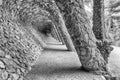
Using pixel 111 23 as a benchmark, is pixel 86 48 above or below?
above

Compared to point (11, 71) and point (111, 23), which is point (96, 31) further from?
point (111, 23)

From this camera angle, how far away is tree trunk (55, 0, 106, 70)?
246 centimetres

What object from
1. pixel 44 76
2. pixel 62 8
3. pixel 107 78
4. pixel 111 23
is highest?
pixel 62 8

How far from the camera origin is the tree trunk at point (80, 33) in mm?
2459

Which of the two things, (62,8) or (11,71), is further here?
(62,8)

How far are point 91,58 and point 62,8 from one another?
1408 millimetres

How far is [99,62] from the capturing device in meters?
2.48

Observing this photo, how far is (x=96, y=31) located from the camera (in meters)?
3.28

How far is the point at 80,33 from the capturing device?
247 centimetres

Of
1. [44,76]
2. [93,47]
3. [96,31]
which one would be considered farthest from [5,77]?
[96,31]

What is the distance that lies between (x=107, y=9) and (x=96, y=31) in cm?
1345

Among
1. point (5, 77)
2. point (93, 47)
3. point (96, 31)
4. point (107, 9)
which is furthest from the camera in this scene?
point (107, 9)

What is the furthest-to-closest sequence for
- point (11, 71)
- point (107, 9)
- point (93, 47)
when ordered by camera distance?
point (107, 9), point (93, 47), point (11, 71)

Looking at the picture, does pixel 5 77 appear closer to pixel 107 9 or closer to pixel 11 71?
pixel 11 71
